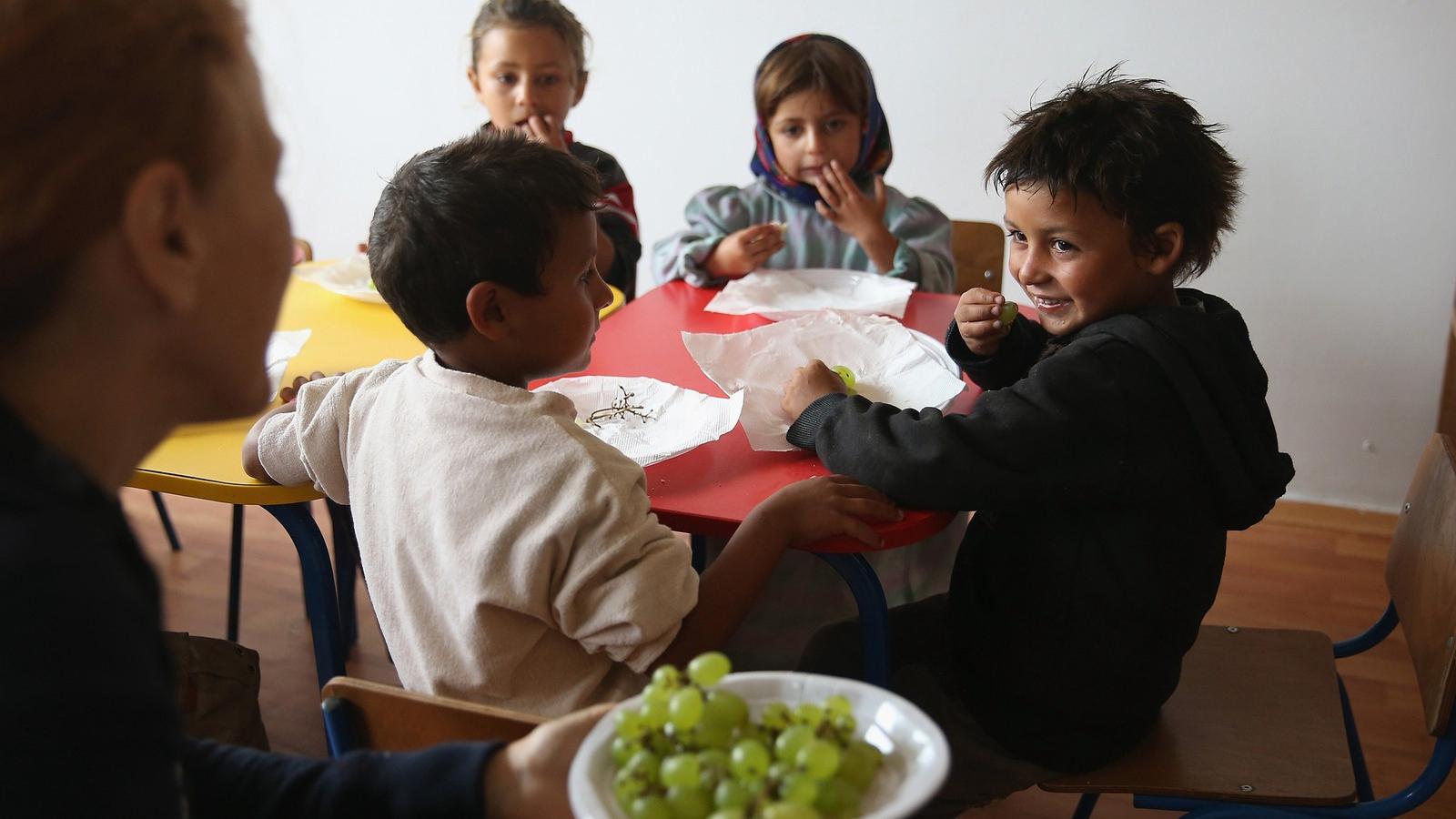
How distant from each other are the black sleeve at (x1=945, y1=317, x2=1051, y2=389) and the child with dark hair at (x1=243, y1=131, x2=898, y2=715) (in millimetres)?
433

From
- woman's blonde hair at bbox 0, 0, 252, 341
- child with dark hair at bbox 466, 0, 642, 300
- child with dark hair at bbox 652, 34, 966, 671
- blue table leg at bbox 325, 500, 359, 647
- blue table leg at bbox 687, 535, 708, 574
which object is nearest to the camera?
woman's blonde hair at bbox 0, 0, 252, 341

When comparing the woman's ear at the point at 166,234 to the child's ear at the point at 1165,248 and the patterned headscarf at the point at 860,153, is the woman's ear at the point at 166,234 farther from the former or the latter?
the patterned headscarf at the point at 860,153

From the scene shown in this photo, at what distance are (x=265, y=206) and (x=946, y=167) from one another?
2661 mm

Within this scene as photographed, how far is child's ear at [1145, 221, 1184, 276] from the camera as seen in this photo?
128 cm

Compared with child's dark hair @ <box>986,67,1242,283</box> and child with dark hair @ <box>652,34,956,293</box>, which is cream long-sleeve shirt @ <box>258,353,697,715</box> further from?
child with dark hair @ <box>652,34,956,293</box>

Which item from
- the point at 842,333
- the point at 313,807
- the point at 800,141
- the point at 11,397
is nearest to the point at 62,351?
the point at 11,397

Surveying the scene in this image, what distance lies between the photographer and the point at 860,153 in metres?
2.46

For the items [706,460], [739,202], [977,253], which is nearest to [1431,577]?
[706,460]

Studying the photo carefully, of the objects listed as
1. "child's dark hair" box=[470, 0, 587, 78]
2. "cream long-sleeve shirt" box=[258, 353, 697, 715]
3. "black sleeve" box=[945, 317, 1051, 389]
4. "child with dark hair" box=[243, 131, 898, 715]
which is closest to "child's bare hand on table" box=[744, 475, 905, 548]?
"child with dark hair" box=[243, 131, 898, 715]

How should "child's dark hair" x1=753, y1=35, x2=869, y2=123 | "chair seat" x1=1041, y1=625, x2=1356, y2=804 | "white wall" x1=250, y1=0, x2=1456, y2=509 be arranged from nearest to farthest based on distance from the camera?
"chair seat" x1=1041, y1=625, x2=1356, y2=804, "child's dark hair" x1=753, y1=35, x2=869, y2=123, "white wall" x1=250, y1=0, x2=1456, y2=509

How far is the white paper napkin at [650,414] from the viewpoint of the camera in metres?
1.44

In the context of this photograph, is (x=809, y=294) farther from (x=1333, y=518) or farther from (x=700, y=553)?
(x=1333, y=518)

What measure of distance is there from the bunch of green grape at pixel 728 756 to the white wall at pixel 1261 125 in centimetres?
224

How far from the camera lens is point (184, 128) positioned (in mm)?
560
